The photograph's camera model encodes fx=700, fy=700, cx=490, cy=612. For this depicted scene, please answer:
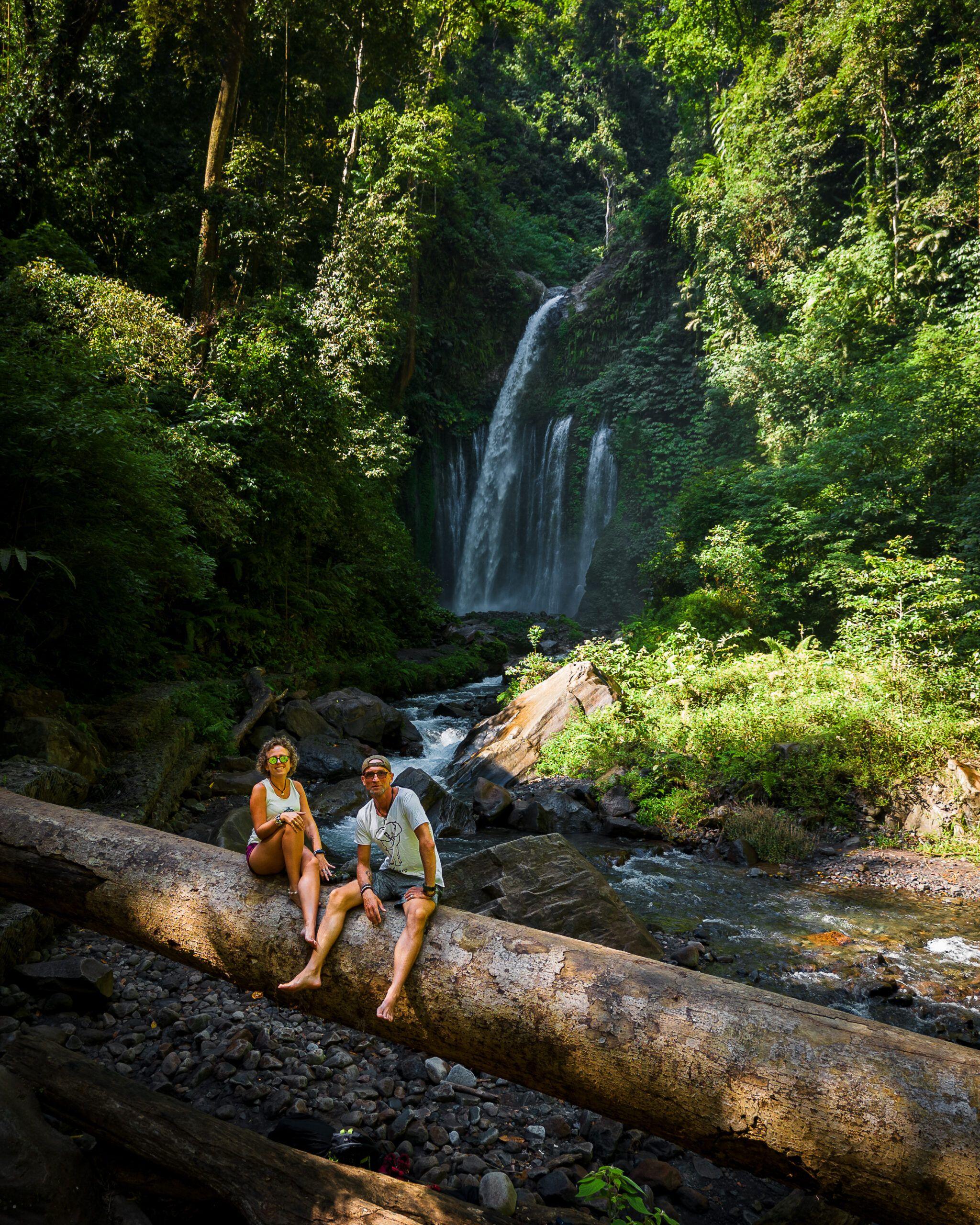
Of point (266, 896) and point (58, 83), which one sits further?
point (58, 83)

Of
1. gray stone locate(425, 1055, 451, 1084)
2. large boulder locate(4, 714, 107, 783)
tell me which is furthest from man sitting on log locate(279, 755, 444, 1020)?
large boulder locate(4, 714, 107, 783)

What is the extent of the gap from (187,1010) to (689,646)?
31.2 ft

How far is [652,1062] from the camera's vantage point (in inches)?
96.6

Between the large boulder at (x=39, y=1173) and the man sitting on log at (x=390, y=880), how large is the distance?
926 millimetres

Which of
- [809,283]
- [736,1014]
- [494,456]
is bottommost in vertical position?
[736,1014]

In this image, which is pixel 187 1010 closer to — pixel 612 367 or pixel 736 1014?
pixel 736 1014

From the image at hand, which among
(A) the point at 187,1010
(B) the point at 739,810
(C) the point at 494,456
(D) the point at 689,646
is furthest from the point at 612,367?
(A) the point at 187,1010

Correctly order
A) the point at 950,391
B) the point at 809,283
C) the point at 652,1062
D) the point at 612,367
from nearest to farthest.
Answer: the point at 652,1062, the point at 950,391, the point at 809,283, the point at 612,367

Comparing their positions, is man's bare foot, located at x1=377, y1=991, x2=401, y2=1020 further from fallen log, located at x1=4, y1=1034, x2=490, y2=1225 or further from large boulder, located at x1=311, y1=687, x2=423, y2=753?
large boulder, located at x1=311, y1=687, x2=423, y2=753

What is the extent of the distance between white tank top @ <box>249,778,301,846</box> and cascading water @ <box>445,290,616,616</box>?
2487 cm

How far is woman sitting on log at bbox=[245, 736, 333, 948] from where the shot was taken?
10.0 ft

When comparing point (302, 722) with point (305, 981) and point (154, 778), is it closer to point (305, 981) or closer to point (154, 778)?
point (154, 778)

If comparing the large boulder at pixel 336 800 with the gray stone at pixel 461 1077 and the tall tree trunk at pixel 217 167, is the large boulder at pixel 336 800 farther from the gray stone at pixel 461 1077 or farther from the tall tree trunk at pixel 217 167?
the tall tree trunk at pixel 217 167

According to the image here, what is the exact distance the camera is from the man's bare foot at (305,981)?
9.38ft
